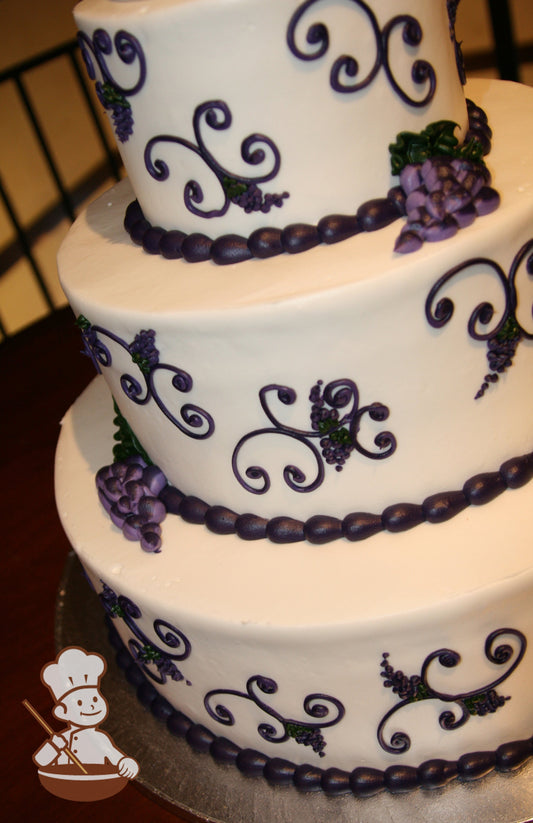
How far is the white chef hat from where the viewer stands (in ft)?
5.77

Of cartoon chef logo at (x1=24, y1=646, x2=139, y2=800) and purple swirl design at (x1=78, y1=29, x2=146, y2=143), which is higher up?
purple swirl design at (x1=78, y1=29, x2=146, y2=143)

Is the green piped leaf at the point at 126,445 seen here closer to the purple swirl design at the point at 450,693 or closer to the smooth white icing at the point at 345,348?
the smooth white icing at the point at 345,348

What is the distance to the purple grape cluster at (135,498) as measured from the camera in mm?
2109

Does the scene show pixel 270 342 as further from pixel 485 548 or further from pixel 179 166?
pixel 485 548

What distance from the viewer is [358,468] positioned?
182cm

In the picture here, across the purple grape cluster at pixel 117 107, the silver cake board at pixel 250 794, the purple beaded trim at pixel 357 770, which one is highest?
the purple grape cluster at pixel 117 107

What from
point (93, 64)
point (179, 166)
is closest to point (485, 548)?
point (179, 166)

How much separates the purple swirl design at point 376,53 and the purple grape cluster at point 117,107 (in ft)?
1.26

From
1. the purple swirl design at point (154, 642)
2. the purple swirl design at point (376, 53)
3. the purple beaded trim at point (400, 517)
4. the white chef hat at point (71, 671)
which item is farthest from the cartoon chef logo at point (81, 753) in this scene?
the purple swirl design at point (376, 53)

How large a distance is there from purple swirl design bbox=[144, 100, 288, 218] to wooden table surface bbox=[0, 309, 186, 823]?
152 centimetres

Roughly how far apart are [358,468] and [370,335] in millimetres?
293

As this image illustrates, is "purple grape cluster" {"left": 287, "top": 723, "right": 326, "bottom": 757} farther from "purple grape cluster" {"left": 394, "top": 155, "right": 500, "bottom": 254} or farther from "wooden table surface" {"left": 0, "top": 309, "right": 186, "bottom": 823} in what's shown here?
"purple grape cluster" {"left": 394, "top": 155, "right": 500, "bottom": 254}

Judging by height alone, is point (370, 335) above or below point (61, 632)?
above

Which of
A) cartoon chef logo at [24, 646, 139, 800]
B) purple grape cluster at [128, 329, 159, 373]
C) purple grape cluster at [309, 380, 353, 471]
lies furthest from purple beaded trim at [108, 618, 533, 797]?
purple grape cluster at [128, 329, 159, 373]
